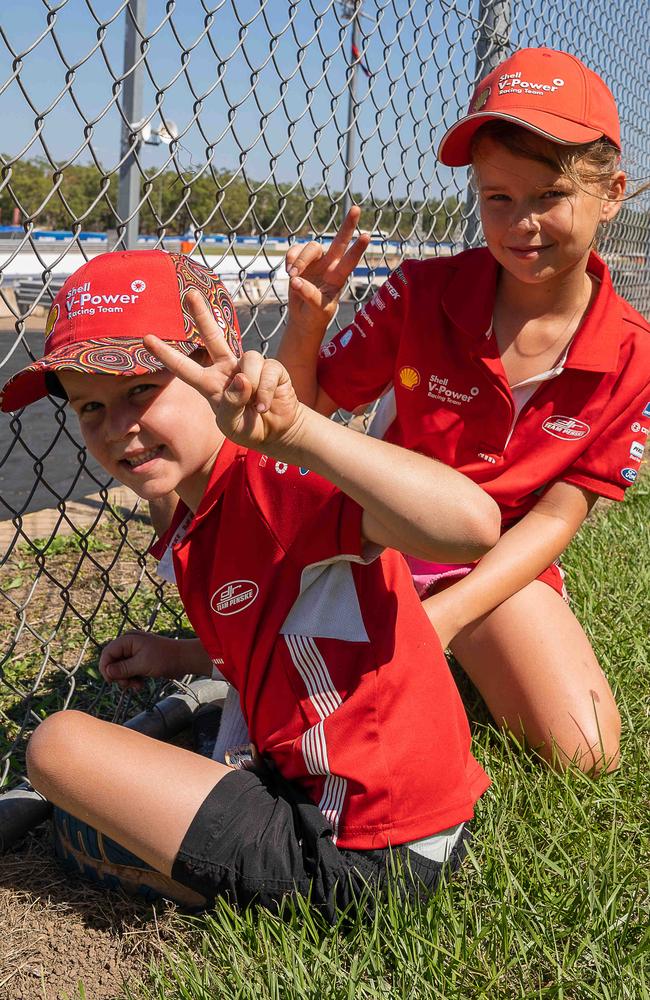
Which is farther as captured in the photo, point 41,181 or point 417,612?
point 41,181

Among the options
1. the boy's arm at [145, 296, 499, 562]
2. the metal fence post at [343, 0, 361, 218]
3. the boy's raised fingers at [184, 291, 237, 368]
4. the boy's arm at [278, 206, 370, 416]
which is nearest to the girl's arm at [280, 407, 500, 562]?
the boy's arm at [145, 296, 499, 562]

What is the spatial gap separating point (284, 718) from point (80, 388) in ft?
2.30

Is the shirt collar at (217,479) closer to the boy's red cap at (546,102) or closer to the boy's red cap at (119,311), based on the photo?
the boy's red cap at (119,311)

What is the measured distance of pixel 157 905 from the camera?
184cm

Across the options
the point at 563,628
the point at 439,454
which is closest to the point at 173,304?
the point at 439,454

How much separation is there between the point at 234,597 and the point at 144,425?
35 centimetres

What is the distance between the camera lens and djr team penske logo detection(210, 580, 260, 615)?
171 centimetres

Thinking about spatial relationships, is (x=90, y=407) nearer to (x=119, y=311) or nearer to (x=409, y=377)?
(x=119, y=311)

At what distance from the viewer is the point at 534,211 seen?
6.88 ft

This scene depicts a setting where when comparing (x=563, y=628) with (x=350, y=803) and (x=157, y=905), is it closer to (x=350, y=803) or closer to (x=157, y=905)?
(x=350, y=803)

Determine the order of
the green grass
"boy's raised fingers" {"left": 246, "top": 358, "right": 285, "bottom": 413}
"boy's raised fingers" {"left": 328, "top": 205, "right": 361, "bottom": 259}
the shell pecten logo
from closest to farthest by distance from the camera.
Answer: "boy's raised fingers" {"left": 246, "top": 358, "right": 285, "bottom": 413} → the green grass → "boy's raised fingers" {"left": 328, "top": 205, "right": 361, "bottom": 259} → the shell pecten logo

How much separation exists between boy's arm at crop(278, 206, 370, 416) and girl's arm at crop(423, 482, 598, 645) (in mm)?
646

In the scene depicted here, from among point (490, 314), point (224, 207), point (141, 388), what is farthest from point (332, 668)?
point (224, 207)

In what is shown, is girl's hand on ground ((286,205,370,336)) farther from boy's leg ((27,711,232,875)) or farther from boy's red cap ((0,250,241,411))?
boy's leg ((27,711,232,875))
